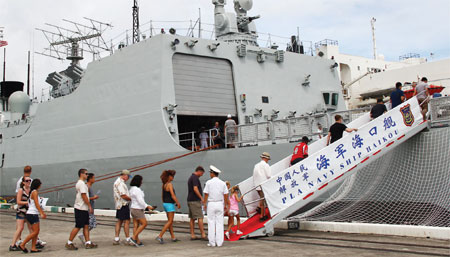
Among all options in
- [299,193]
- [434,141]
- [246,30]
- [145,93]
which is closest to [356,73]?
[246,30]

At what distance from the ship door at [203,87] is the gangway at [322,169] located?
5805 millimetres

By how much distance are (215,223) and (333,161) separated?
2758mm

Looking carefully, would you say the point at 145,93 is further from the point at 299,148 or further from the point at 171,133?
the point at 299,148

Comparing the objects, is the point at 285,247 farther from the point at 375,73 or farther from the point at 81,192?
the point at 375,73

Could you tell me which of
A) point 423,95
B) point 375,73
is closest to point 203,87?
point 423,95

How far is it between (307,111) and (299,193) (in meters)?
9.07

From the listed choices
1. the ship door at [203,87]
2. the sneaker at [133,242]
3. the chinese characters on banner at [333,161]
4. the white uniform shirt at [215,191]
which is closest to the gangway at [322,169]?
the chinese characters on banner at [333,161]

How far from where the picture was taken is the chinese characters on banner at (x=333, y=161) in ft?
28.8

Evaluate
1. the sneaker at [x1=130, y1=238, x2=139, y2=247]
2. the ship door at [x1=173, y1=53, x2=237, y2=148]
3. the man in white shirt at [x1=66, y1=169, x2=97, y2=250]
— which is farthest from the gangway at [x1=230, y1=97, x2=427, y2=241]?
the ship door at [x1=173, y1=53, x2=237, y2=148]

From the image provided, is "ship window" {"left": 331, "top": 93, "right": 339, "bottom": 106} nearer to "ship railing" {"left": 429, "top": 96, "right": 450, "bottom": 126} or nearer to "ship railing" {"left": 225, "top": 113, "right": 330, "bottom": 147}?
"ship railing" {"left": 225, "top": 113, "right": 330, "bottom": 147}

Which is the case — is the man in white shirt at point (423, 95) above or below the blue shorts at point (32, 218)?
above

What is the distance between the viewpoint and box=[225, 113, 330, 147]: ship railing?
11984 mm

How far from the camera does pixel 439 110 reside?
10.1 metres

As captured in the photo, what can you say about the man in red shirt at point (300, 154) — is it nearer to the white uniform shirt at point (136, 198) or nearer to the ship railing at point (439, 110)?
the ship railing at point (439, 110)
